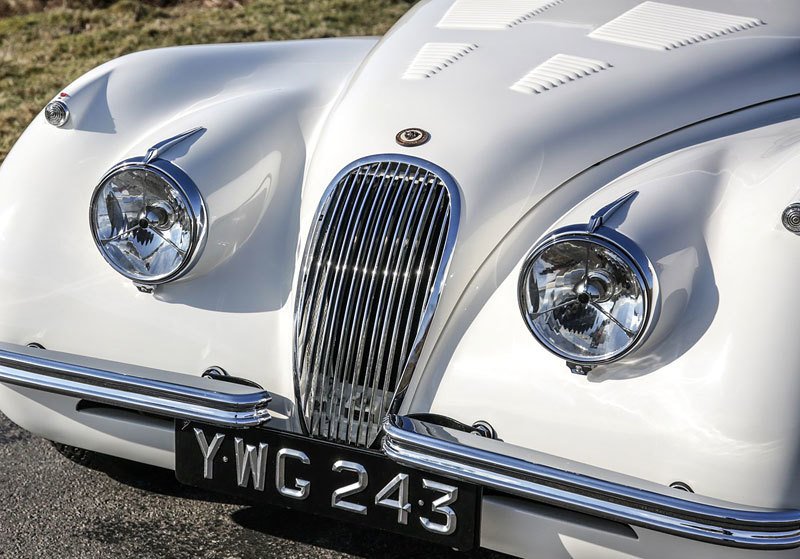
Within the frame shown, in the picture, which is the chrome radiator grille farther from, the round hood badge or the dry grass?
the dry grass

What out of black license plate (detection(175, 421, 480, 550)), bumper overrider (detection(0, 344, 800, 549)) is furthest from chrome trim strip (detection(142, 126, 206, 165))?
black license plate (detection(175, 421, 480, 550))

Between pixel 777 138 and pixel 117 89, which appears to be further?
pixel 117 89

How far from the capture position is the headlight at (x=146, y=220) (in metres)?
2.56

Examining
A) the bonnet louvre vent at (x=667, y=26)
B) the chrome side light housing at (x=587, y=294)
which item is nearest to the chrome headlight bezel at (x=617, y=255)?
the chrome side light housing at (x=587, y=294)

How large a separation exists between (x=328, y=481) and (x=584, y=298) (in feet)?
2.32

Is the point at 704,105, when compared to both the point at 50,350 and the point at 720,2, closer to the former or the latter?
the point at 720,2

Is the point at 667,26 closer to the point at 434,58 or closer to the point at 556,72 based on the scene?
the point at 556,72

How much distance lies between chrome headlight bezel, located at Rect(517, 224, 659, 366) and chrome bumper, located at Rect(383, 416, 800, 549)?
0.23m

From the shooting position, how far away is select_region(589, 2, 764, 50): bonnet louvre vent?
2.86 meters

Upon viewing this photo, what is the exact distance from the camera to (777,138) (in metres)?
2.54

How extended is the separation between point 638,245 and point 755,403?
40 centimetres

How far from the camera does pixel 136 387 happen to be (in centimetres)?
242

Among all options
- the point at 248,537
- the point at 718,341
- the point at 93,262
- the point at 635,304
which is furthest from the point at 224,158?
the point at 718,341

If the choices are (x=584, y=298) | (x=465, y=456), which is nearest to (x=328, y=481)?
(x=465, y=456)
